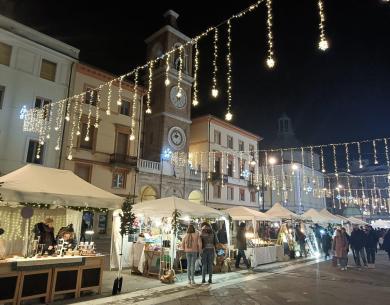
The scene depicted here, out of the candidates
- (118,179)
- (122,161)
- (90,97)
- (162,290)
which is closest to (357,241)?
(162,290)

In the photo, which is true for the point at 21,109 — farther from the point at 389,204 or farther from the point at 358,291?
the point at 389,204

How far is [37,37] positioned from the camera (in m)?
23.0

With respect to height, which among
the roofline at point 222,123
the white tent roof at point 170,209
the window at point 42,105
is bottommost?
the white tent roof at point 170,209

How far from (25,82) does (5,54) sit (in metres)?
2.10

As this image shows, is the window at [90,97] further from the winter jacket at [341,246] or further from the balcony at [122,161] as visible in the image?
the winter jacket at [341,246]

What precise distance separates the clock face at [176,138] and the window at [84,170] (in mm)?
9445

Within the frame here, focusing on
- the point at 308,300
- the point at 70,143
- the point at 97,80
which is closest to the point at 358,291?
the point at 308,300

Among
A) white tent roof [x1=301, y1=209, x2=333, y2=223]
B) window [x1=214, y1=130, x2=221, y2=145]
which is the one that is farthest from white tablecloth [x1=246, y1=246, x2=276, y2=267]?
window [x1=214, y1=130, x2=221, y2=145]

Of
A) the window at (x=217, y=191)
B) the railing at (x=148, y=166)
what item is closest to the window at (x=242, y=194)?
the window at (x=217, y=191)

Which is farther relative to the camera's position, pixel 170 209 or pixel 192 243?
pixel 170 209

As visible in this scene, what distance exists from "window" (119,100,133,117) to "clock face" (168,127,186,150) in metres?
5.02

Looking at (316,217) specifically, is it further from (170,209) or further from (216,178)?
(216,178)

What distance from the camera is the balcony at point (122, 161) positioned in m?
26.3

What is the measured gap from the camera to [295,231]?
68.8 ft
